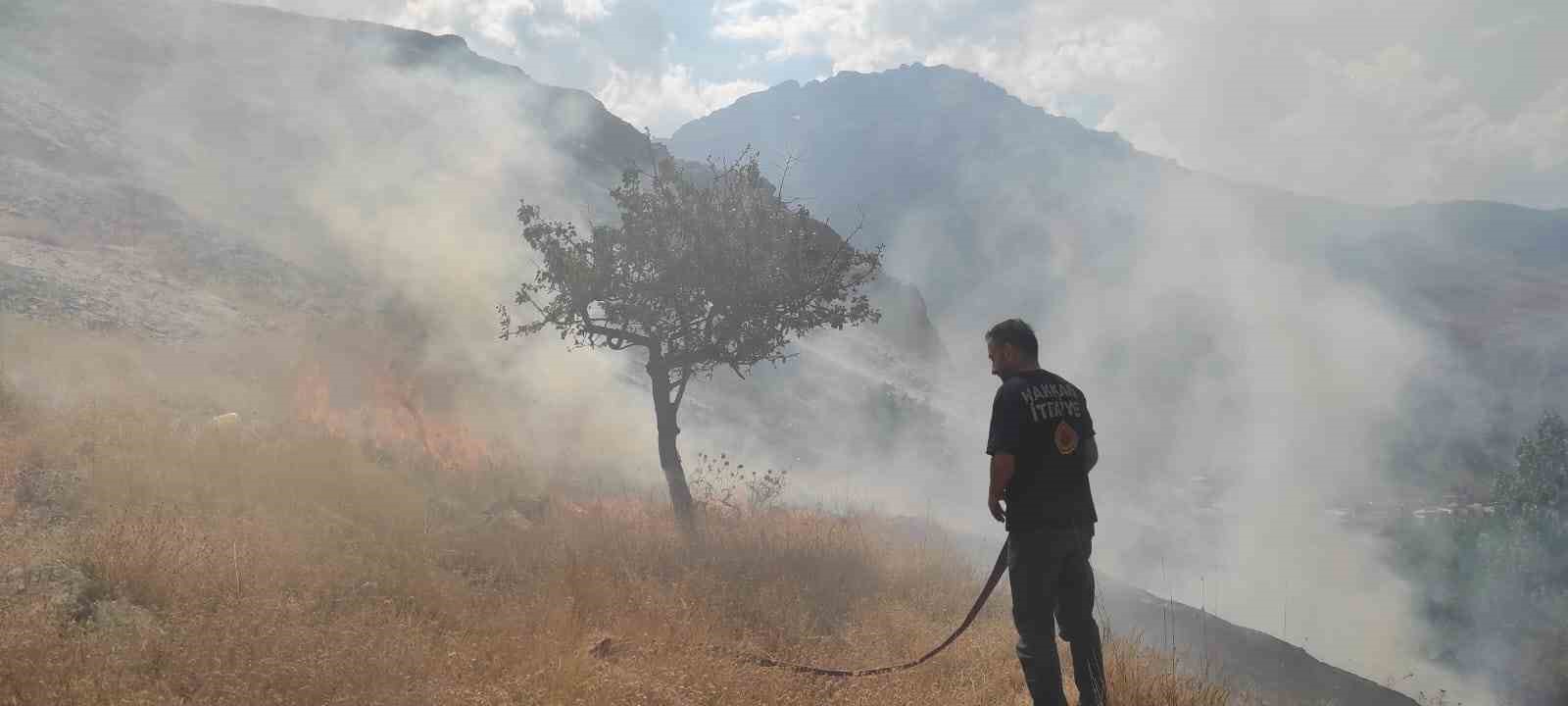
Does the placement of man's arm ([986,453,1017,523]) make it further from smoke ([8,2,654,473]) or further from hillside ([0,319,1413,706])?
smoke ([8,2,654,473])

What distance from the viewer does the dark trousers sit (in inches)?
146

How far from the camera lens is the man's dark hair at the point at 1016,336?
12.8 ft

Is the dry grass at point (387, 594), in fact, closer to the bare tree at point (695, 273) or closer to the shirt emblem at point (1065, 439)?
the shirt emblem at point (1065, 439)

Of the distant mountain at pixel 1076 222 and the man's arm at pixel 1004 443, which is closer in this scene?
the man's arm at pixel 1004 443

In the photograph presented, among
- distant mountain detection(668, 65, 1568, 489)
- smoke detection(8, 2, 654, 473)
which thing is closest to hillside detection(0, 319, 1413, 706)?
smoke detection(8, 2, 654, 473)

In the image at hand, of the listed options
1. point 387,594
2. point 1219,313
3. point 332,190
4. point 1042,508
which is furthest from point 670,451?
point 1219,313

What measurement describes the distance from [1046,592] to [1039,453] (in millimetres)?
680

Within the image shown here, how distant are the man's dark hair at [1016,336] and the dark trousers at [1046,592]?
89cm

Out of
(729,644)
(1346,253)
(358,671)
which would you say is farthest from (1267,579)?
(1346,253)

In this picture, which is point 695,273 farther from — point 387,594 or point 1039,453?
point 1039,453

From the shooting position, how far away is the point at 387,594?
5.28 meters

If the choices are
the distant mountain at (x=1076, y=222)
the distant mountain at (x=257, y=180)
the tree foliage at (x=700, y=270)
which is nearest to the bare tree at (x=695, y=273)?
the tree foliage at (x=700, y=270)

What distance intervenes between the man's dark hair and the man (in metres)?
0.15

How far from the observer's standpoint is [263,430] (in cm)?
883
